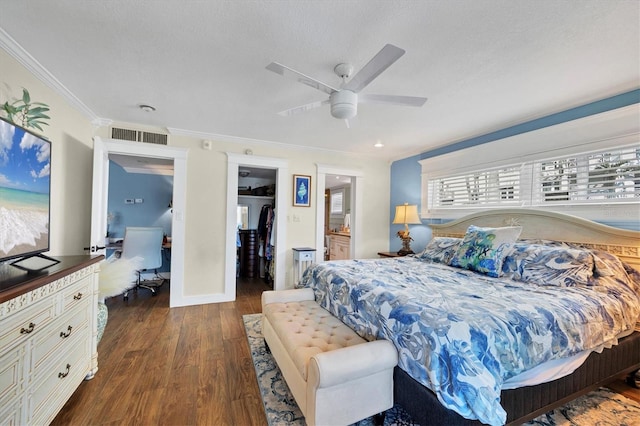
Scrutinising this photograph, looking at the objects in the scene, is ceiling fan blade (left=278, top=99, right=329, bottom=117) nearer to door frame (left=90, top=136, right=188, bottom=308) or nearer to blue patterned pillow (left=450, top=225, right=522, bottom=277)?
blue patterned pillow (left=450, top=225, right=522, bottom=277)

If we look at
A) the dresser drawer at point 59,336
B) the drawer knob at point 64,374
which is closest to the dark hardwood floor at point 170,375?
the drawer knob at point 64,374

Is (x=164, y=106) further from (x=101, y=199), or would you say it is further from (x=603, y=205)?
(x=603, y=205)

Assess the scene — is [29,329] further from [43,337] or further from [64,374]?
[64,374]

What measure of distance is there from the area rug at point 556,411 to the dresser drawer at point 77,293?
4.30 feet

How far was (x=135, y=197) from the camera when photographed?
529 cm

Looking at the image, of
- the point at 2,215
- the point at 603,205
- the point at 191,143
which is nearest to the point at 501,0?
the point at 603,205

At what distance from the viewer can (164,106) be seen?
9.07ft

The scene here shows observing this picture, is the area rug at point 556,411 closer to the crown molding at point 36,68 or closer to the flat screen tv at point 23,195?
the flat screen tv at point 23,195

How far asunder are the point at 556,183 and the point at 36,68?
4.74m

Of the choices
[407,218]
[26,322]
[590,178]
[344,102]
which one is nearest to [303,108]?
[344,102]

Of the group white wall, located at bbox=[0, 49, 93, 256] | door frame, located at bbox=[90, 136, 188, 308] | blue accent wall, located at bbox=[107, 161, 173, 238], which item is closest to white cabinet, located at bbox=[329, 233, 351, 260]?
door frame, located at bbox=[90, 136, 188, 308]

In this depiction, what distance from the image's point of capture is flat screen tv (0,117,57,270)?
136 cm

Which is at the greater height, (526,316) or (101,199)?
(101,199)

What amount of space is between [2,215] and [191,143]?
8.02 ft
